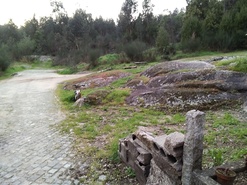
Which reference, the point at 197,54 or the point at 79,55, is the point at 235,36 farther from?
the point at 79,55

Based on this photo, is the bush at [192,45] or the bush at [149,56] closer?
the bush at [149,56]

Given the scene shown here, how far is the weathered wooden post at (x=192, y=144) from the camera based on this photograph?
7.70 feet

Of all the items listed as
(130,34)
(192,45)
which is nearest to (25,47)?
(130,34)

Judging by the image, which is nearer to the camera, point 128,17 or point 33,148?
point 33,148

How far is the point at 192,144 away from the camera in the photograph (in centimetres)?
239

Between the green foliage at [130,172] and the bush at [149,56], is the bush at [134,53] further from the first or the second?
the green foliage at [130,172]

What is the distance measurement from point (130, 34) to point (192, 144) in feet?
112

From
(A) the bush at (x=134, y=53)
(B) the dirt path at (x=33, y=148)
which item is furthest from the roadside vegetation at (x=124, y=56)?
(B) the dirt path at (x=33, y=148)

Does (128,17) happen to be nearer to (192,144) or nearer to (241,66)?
(241,66)

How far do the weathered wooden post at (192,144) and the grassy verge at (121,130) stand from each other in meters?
0.62

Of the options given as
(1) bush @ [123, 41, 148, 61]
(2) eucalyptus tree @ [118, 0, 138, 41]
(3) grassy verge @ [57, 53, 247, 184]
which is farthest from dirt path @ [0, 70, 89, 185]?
(2) eucalyptus tree @ [118, 0, 138, 41]

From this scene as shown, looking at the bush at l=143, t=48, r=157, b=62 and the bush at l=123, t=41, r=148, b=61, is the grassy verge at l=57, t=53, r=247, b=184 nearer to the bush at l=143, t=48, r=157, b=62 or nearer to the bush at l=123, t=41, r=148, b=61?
the bush at l=143, t=48, r=157, b=62

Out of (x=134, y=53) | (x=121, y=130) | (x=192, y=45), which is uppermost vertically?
(x=192, y=45)

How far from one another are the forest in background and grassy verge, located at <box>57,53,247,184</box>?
1444 cm
